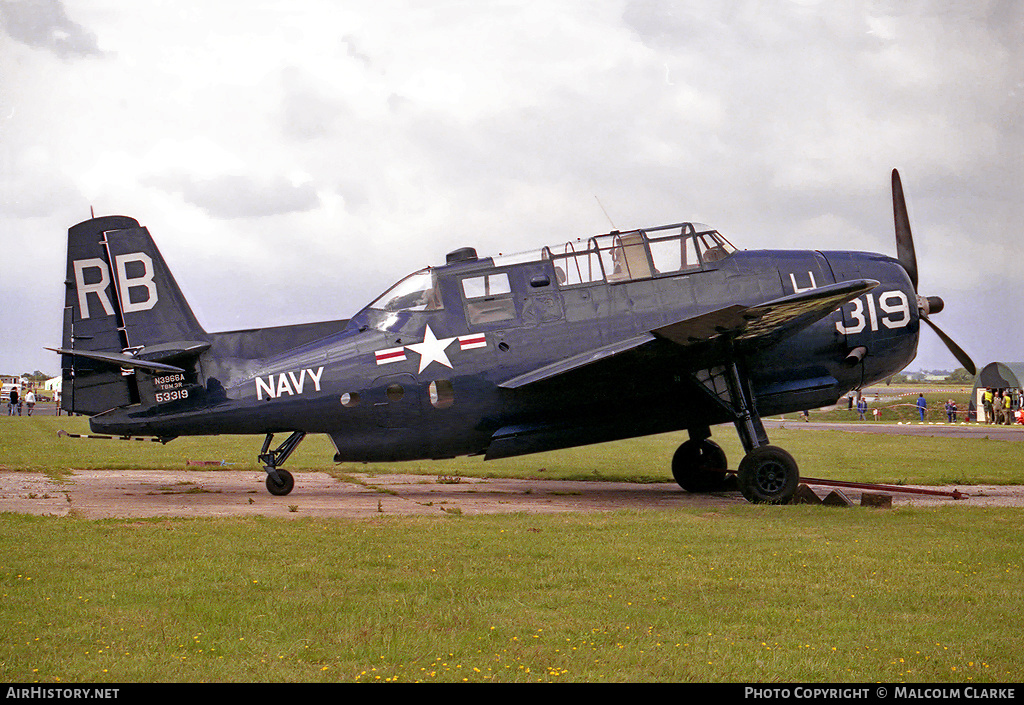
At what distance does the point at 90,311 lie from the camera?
1544 centimetres

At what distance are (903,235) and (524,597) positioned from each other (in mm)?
12069

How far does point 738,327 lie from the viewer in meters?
13.5

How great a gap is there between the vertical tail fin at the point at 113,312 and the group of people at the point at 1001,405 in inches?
1757

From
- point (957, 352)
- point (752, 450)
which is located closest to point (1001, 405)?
point (957, 352)

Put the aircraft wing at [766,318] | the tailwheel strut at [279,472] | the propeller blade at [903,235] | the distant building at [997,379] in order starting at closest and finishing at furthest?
the aircraft wing at [766,318], the tailwheel strut at [279,472], the propeller blade at [903,235], the distant building at [997,379]

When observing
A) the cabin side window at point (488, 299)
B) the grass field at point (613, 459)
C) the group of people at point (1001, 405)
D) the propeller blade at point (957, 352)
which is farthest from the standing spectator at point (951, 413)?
the cabin side window at point (488, 299)

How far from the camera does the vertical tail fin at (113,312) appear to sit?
50.2 feet

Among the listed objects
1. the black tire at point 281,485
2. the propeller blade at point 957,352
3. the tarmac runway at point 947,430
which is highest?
the propeller blade at point 957,352

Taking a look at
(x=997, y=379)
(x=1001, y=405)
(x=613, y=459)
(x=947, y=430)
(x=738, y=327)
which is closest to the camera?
(x=738, y=327)

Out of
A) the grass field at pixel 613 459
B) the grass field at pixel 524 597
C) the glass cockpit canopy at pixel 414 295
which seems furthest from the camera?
the grass field at pixel 613 459

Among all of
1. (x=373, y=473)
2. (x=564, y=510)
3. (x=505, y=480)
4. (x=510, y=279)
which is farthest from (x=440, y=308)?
(x=373, y=473)

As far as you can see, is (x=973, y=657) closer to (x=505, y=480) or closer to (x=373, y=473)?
(x=505, y=480)

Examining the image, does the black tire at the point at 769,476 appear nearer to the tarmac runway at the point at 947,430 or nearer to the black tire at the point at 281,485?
the black tire at the point at 281,485

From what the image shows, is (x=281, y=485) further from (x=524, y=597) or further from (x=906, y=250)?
(x=906, y=250)
